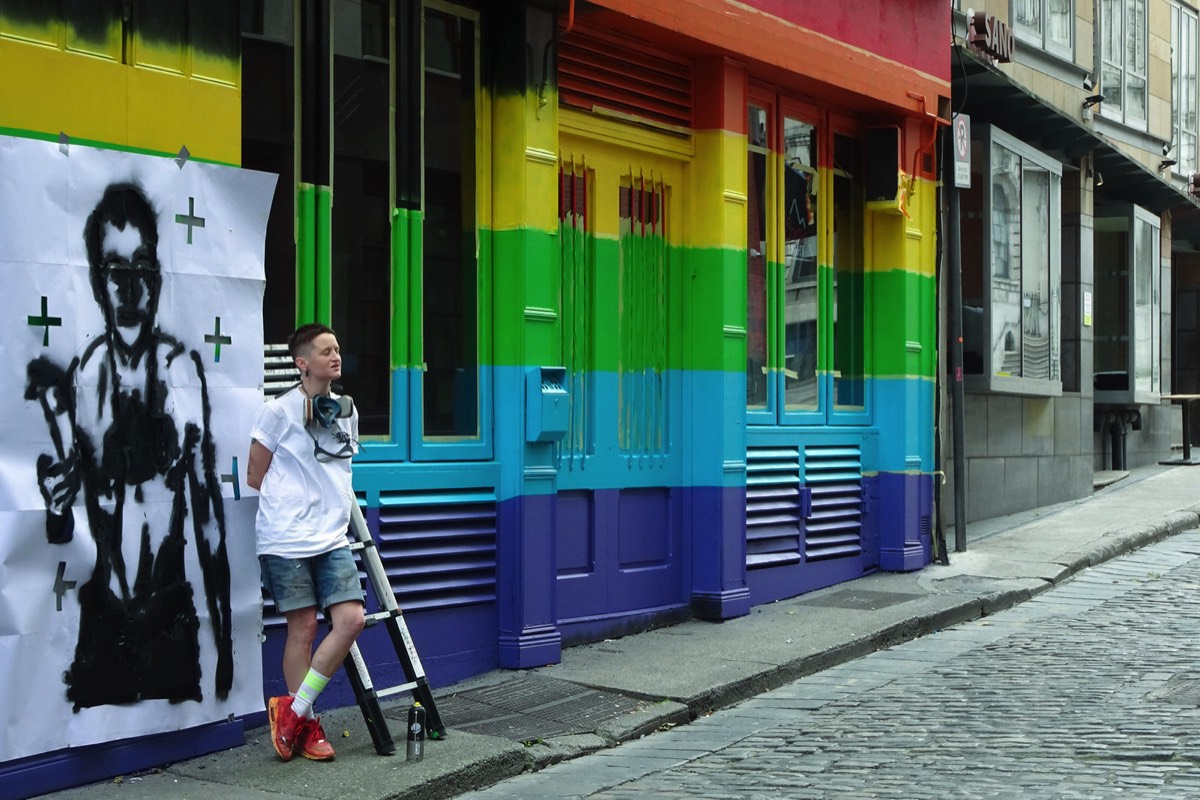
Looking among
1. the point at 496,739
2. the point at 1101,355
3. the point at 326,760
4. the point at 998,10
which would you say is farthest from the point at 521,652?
the point at 1101,355

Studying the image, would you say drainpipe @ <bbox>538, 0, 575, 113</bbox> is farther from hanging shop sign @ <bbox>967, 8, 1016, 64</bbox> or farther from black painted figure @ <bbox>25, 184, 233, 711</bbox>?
hanging shop sign @ <bbox>967, 8, 1016, 64</bbox>

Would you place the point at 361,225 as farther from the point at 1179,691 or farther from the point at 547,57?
the point at 1179,691

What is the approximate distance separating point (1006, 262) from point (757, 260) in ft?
13.3

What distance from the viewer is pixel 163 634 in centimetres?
625

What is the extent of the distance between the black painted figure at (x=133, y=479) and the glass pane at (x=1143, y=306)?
1349cm

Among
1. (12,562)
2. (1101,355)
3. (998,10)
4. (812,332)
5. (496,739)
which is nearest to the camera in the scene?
(12,562)

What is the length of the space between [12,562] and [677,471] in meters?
4.94

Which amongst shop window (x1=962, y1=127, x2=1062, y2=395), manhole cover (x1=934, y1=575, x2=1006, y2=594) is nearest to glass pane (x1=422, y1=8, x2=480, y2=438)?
manhole cover (x1=934, y1=575, x2=1006, y2=594)

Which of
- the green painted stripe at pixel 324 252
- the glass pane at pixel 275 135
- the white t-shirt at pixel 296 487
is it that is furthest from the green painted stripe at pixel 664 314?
the white t-shirt at pixel 296 487

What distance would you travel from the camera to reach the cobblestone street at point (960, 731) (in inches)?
234

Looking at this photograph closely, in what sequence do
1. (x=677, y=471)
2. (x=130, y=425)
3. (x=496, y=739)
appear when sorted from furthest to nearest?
(x=677, y=471)
(x=496, y=739)
(x=130, y=425)

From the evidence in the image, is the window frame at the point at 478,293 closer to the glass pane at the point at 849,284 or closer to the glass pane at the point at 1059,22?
the glass pane at the point at 849,284

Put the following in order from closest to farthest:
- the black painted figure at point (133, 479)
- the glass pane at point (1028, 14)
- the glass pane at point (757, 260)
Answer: the black painted figure at point (133, 479)
the glass pane at point (757, 260)
the glass pane at point (1028, 14)

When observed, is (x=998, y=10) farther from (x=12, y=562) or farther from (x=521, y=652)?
(x=12, y=562)
